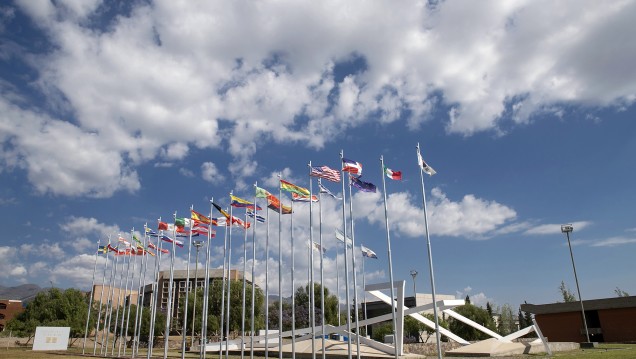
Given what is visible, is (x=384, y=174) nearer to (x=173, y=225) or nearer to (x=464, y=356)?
(x=464, y=356)

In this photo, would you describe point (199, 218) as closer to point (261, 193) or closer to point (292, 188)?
point (261, 193)

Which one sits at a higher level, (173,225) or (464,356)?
(173,225)

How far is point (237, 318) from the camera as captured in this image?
7400 cm

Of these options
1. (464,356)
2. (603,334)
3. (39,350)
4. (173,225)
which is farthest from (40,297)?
(603,334)

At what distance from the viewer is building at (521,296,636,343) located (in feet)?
192

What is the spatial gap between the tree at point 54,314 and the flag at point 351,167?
59.1 metres

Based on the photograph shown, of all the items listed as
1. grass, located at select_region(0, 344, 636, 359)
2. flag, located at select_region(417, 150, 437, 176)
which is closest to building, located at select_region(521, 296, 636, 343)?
grass, located at select_region(0, 344, 636, 359)

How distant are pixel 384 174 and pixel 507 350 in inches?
654

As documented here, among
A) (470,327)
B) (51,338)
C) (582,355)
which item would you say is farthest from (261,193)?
(470,327)

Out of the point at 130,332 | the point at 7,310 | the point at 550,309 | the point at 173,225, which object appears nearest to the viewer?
the point at 173,225

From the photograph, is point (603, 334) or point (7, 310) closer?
point (603, 334)

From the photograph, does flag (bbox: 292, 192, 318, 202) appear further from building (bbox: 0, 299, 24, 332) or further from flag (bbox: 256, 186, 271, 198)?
building (bbox: 0, 299, 24, 332)

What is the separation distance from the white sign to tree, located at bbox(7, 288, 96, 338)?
798 inches

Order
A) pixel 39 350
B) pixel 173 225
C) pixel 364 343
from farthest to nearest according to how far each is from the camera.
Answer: pixel 39 350, pixel 173 225, pixel 364 343
